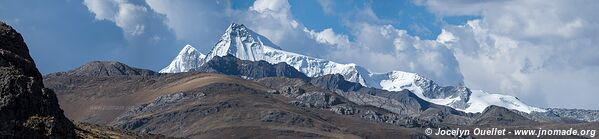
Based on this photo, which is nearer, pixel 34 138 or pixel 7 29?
pixel 34 138

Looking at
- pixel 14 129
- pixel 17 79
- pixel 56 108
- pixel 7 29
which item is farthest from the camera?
pixel 7 29

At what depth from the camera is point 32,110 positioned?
228 feet

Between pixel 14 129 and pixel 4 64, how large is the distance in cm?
998

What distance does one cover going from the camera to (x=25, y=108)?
68688 mm

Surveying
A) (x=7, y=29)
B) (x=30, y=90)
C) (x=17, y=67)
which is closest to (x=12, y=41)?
(x=7, y=29)

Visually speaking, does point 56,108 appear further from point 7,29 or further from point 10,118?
point 7,29

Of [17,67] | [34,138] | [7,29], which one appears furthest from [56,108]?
[7,29]

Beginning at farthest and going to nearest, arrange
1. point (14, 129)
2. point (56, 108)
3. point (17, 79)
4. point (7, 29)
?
point (7, 29), point (56, 108), point (17, 79), point (14, 129)

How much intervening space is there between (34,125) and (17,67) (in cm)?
1035

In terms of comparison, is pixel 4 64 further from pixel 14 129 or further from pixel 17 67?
pixel 14 129

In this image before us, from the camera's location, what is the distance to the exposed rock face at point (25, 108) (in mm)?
65719

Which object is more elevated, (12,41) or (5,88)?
(12,41)

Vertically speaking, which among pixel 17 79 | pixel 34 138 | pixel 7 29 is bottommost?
pixel 34 138

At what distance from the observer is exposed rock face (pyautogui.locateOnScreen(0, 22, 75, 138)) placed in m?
65.7
